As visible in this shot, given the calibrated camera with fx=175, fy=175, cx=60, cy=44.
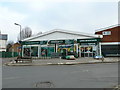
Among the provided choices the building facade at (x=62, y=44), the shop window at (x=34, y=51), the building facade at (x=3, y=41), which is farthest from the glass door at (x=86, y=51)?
the building facade at (x=3, y=41)

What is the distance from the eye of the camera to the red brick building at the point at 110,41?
113 ft

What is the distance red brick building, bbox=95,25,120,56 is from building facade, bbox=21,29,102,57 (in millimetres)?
1246

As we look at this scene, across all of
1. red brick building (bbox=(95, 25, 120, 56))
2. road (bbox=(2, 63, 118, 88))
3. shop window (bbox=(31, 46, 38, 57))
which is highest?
red brick building (bbox=(95, 25, 120, 56))

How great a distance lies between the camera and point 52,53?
34.4 meters

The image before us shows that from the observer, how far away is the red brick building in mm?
34291

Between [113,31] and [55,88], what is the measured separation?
30600 mm

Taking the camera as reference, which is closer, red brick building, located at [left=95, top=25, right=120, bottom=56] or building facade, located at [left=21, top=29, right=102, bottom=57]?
red brick building, located at [left=95, top=25, right=120, bottom=56]

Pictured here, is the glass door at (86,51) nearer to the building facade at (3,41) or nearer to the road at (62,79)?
the road at (62,79)

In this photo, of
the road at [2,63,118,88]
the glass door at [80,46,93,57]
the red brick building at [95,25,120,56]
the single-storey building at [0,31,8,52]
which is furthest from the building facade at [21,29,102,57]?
the single-storey building at [0,31,8,52]

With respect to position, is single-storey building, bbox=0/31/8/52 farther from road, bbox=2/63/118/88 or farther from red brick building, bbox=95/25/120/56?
road, bbox=2/63/118/88

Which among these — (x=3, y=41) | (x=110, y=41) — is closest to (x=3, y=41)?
(x=3, y=41)

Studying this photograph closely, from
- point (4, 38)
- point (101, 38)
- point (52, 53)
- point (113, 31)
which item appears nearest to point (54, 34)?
point (52, 53)

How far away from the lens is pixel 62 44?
35.8 m

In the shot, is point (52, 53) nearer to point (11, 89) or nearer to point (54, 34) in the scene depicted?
point (54, 34)
